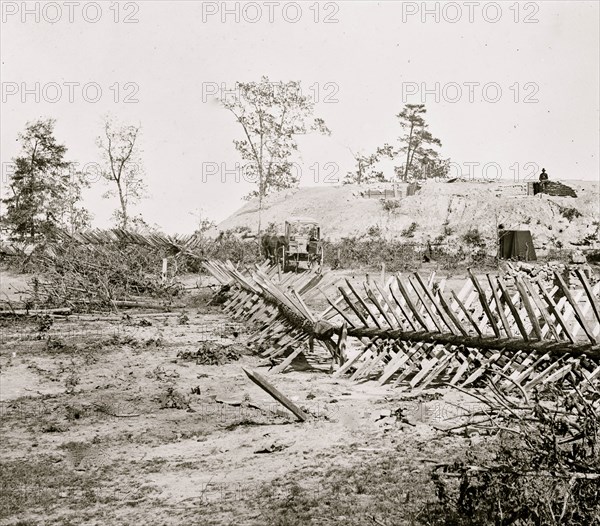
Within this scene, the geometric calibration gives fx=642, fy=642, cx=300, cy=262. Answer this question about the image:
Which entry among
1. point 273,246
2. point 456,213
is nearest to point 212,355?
point 273,246

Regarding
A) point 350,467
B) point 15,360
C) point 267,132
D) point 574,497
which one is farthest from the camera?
point 267,132

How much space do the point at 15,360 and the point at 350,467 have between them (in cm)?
649

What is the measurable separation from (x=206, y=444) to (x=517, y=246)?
80.7 feet

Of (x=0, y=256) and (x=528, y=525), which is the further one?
(x=0, y=256)

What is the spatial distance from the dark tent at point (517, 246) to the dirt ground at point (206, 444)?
2095cm

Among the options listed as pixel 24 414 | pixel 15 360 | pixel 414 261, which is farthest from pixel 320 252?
pixel 24 414

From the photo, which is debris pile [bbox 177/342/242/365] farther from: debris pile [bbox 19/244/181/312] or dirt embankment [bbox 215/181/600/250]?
dirt embankment [bbox 215/181/600/250]

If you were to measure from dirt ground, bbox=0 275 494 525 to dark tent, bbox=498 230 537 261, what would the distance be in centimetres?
2095

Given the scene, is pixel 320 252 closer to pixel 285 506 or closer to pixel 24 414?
pixel 24 414

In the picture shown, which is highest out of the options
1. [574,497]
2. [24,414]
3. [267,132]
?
[267,132]

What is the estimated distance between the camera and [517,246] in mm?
27938

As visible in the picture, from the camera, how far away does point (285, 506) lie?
4.26m

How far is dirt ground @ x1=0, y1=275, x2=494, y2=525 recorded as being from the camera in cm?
432

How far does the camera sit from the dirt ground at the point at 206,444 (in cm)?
432
